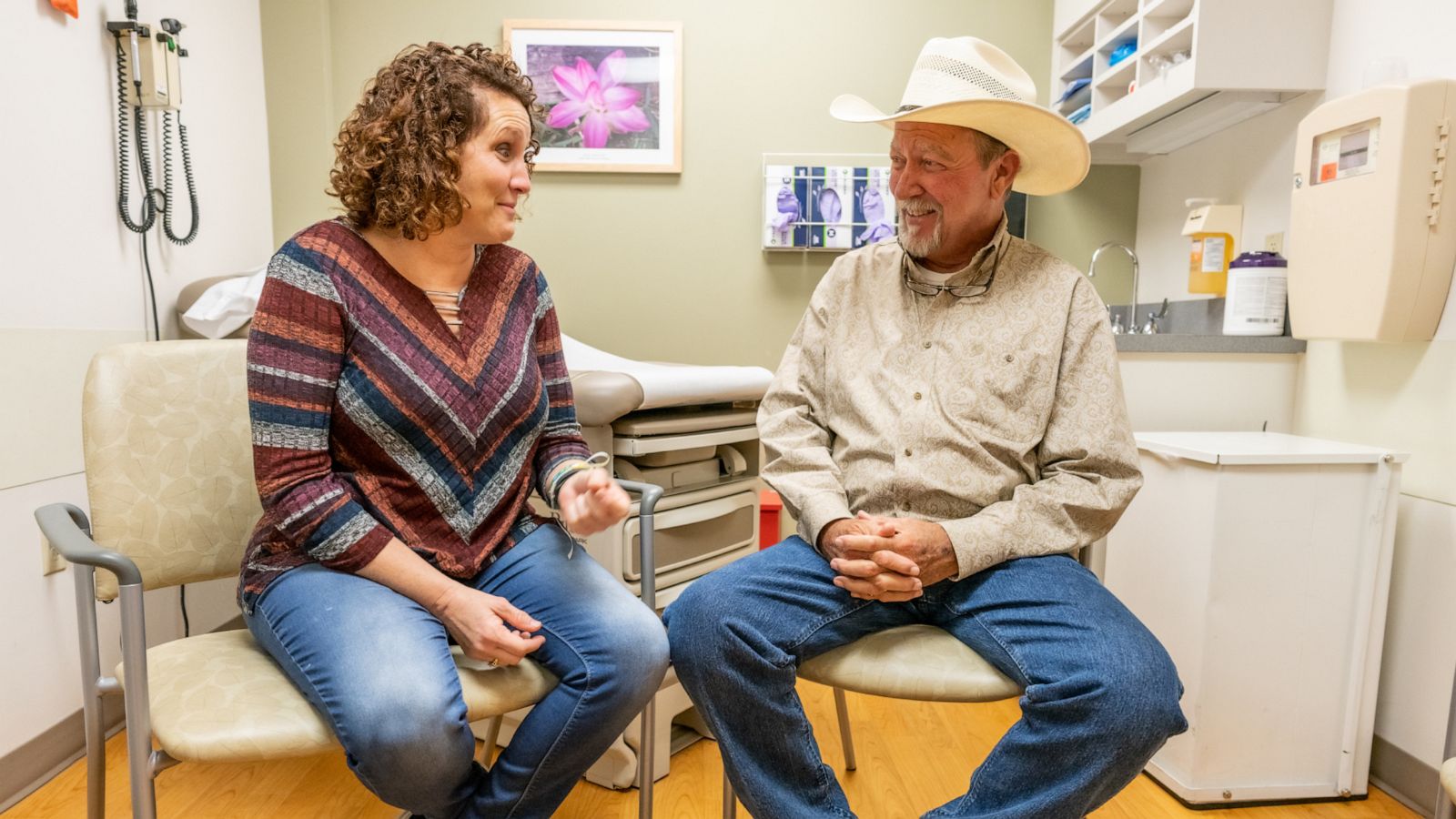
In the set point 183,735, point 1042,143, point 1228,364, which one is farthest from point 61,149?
point 1228,364

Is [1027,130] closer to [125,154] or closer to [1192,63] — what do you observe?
[1192,63]

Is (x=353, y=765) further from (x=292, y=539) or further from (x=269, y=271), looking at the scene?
(x=269, y=271)

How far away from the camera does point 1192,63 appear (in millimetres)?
1859

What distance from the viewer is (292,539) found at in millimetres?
1084

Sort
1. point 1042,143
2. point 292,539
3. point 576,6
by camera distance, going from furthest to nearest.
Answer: point 576,6 → point 1042,143 → point 292,539

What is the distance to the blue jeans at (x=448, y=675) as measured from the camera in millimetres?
953

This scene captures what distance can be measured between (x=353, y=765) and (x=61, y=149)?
1399mm

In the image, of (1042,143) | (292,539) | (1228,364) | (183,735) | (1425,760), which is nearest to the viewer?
(183,735)

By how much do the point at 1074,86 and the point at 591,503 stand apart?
6.96 feet

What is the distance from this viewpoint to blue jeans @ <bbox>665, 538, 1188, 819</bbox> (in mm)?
1019

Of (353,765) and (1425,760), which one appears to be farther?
A: (1425,760)

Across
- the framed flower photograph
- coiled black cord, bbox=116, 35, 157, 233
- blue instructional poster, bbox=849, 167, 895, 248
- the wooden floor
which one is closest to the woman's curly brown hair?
coiled black cord, bbox=116, 35, 157, 233

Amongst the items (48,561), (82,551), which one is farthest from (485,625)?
(48,561)

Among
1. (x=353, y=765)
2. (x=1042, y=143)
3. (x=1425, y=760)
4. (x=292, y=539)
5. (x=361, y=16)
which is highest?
(x=361, y=16)
